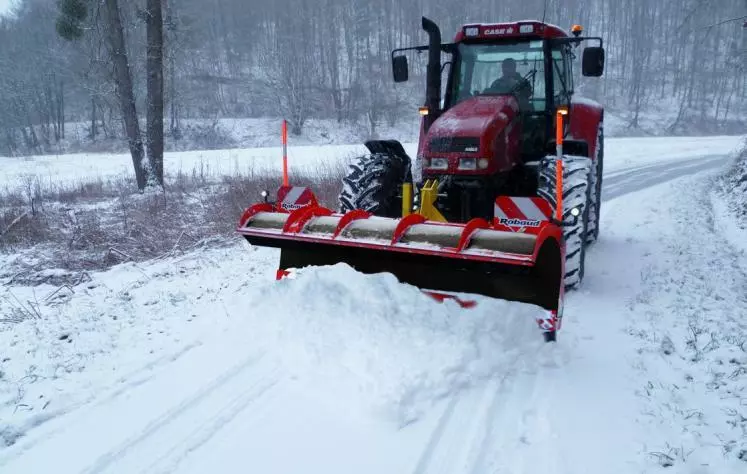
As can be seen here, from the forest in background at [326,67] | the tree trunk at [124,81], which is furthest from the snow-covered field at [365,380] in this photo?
the forest in background at [326,67]

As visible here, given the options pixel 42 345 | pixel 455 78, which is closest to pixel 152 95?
pixel 455 78

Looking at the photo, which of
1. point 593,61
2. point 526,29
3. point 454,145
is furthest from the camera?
point 526,29

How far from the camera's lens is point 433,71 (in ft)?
19.0

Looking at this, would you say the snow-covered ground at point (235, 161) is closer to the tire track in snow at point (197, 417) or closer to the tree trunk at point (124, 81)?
the tree trunk at point (124, 81)

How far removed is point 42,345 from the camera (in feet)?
13.1

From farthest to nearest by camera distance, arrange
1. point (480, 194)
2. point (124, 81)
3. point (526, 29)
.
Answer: point (124, 81), point (526, 29), point (480, 194)

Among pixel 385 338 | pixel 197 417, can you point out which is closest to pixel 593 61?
pixel 385 338

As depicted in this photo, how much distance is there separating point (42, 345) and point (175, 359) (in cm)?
115

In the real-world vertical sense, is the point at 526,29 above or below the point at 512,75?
above

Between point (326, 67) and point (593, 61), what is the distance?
42.5 m

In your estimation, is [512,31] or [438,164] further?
[512,31]

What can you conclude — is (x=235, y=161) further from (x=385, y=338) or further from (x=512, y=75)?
(x=385, y=338)

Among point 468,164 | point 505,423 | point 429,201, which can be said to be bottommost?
point 505,423

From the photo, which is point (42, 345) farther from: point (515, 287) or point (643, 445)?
point (643, 445)
